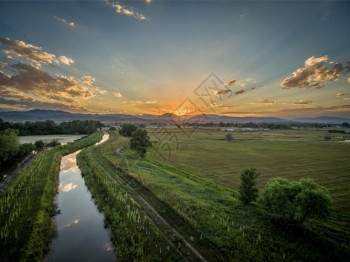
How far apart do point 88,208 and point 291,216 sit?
2634 cm

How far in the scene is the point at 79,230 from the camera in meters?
22.2

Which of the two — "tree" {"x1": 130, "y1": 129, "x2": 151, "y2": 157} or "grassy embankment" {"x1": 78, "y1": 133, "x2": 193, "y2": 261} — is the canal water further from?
"tree" {"x1": 130, "y1": 129, "x2": 151, "y2": 157}

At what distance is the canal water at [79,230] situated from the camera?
1795 cm

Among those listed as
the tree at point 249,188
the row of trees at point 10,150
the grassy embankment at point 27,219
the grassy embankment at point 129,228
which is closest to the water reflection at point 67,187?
the grassy embankment at point 27,219

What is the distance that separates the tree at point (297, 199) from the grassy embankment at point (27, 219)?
23.4m

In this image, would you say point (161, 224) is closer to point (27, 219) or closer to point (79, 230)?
point (79, 230)

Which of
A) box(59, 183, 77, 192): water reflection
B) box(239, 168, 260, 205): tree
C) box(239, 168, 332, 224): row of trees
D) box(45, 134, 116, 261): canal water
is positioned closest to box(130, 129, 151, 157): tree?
box(59, 183, 77, 192): water reflection

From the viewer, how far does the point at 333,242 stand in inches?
685

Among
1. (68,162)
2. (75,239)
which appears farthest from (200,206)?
(68,162)

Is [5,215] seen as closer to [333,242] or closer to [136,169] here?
[136,169]

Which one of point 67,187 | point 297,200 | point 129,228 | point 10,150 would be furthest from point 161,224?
point 10,150

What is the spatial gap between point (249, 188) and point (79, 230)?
21798 millimetres

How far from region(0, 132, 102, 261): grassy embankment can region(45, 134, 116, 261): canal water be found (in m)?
1.06

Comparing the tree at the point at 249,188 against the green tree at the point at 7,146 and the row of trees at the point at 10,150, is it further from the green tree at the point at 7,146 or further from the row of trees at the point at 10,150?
the green tree at the point at 7,146
